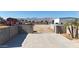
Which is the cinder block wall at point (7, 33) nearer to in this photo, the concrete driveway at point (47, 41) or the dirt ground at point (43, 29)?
the concrete driveway at point (47, 41)

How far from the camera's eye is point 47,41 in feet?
17.6

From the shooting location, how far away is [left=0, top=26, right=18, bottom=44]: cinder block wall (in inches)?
229

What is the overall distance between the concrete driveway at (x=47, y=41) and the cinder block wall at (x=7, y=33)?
0.49m

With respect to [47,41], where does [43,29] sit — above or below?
above

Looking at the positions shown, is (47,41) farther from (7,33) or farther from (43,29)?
(7,33)

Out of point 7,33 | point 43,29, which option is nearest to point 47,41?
point 43,29

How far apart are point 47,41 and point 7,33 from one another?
146cm

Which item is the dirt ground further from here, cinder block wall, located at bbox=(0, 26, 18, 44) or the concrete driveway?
cinder block wall, located at bbox=(0, 26, 18, 44)

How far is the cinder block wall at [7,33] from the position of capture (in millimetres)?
5805

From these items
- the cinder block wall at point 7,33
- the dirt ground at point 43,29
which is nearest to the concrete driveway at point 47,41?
the dirt ground at point 43,29

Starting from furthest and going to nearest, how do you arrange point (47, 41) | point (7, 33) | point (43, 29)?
point (7, 33)
point (43, 29)
point (47, 41)

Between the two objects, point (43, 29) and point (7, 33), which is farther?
point (7, 33)

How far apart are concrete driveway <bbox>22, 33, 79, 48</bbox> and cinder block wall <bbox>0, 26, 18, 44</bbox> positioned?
494mm

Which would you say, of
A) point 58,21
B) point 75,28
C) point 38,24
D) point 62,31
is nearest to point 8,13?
point 38,24
